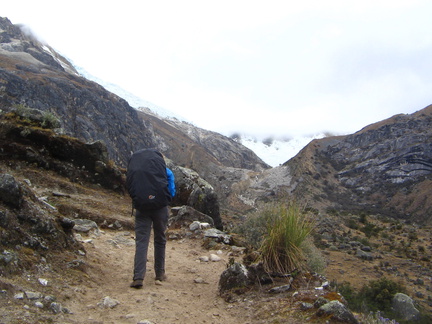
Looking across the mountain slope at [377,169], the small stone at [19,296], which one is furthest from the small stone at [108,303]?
the mountain slope at [377,169]

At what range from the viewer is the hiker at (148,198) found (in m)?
4.42

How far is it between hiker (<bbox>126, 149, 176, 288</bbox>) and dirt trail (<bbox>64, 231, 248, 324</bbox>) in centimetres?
31

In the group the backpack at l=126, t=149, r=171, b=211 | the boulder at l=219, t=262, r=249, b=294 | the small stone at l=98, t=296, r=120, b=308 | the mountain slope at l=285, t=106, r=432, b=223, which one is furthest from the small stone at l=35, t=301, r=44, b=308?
the mountain slope at l=285, t=106, r=432, b=223

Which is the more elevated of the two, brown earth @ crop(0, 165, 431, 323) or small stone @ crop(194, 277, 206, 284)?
brown earth @ crop(0, 165, 431, 323)

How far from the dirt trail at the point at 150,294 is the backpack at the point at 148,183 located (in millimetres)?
1003

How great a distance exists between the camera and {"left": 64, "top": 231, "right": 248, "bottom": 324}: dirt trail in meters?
3.30

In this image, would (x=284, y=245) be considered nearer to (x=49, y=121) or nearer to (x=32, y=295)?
(x=32, y=295)

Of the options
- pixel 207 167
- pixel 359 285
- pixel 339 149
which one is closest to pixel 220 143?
pixel 207 167

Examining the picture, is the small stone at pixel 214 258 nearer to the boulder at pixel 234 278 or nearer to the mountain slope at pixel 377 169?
the boulder at pixel 234 278

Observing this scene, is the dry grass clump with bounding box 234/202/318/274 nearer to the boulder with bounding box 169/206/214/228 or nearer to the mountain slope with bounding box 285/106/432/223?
the boulder with bounding box 169/206/214/228

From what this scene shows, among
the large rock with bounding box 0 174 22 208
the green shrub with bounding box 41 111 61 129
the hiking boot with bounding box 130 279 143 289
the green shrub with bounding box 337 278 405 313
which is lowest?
the green shrub with bounding box 337 278 405 313

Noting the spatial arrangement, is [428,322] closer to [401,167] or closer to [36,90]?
[36,90]

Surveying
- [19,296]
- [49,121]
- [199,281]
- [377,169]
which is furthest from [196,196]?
[377,169]

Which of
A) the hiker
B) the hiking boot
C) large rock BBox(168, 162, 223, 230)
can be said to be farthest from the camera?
large rock BBox(168, 162, 223, 230)
